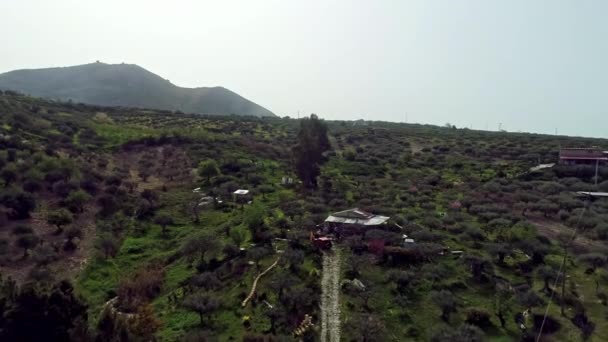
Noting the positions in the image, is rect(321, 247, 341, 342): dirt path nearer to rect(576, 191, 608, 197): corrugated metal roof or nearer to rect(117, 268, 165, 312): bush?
rect(117, 268, 165, 312): bush

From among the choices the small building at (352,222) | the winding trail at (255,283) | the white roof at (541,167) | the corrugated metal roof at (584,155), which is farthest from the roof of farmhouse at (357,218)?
the corrugated metal roof at (584,155)

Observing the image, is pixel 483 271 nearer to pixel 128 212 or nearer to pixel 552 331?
pixel 552 331

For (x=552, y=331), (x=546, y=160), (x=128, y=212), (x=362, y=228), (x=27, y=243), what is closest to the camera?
(x=552, y=331)

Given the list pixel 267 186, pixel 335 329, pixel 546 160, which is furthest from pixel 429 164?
pixel 335 329

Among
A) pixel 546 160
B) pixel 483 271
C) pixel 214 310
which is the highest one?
pixel 546 160

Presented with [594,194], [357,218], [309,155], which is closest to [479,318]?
[357,218]

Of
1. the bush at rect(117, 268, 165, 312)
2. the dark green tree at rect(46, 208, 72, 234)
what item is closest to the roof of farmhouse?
the bush at rect(117, 268, 165, 312)

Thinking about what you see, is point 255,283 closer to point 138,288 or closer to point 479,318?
point 138,288

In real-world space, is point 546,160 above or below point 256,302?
above
